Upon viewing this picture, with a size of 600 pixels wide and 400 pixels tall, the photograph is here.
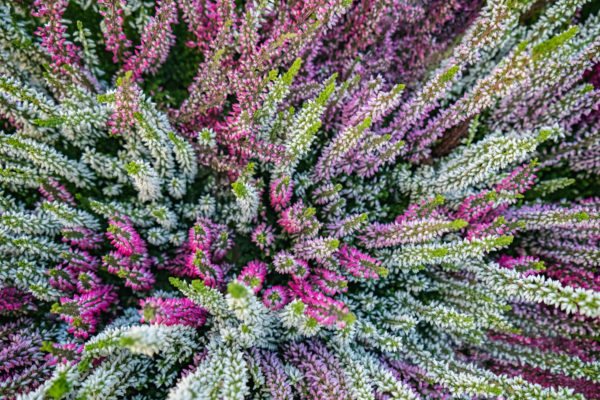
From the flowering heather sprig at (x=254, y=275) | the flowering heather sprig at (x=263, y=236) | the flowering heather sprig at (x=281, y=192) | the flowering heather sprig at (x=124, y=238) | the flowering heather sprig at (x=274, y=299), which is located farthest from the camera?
the flowering heather sprig at (x=263, y=236)

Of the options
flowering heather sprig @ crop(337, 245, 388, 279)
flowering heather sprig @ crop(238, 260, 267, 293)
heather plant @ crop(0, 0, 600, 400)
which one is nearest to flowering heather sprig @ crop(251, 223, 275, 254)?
heather plant @ crop(0, 0, 600, 400)

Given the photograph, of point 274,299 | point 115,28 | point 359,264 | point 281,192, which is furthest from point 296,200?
point 115,28

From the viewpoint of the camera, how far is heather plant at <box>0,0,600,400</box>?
3262 millimetres

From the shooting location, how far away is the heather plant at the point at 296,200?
3.26 metres

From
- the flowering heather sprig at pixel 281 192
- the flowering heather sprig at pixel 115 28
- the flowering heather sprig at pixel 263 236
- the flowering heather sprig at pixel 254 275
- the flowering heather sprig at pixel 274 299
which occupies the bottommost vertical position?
the flowering heather sprig at pixel 274 299

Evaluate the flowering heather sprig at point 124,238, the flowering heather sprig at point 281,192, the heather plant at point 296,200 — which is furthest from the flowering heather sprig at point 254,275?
the flowering heather sprig at point 124,238

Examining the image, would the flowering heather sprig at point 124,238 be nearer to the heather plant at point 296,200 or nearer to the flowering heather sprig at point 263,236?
the heather plant at point 296,200

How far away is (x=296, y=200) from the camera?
4098mm

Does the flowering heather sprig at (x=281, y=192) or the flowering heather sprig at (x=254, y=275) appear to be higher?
the flowering heather sprig at (x=281, y=192)

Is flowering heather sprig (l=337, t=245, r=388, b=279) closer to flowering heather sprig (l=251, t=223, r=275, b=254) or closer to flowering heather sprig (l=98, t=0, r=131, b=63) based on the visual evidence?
flowering heather sprig (l=251, t=223, r=275, b=254)

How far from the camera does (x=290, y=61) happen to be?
3902mm

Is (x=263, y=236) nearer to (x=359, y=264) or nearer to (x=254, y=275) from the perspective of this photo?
(x=254, y=275)

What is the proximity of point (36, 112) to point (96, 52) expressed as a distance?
1.07 meters

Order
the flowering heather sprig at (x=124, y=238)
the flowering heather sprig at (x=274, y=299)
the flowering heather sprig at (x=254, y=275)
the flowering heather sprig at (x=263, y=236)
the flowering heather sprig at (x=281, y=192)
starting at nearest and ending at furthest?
1. the flowering heather sprig at (x=254, y=275)
2. the flowering heather sprig at (x=124, y=238)
3. the flowering heather sprig at (x=274, y=299)
4. the flowering heather sprig at (x=281, y=192)
5. the flowering heather sprig at (x=263, y=236)
